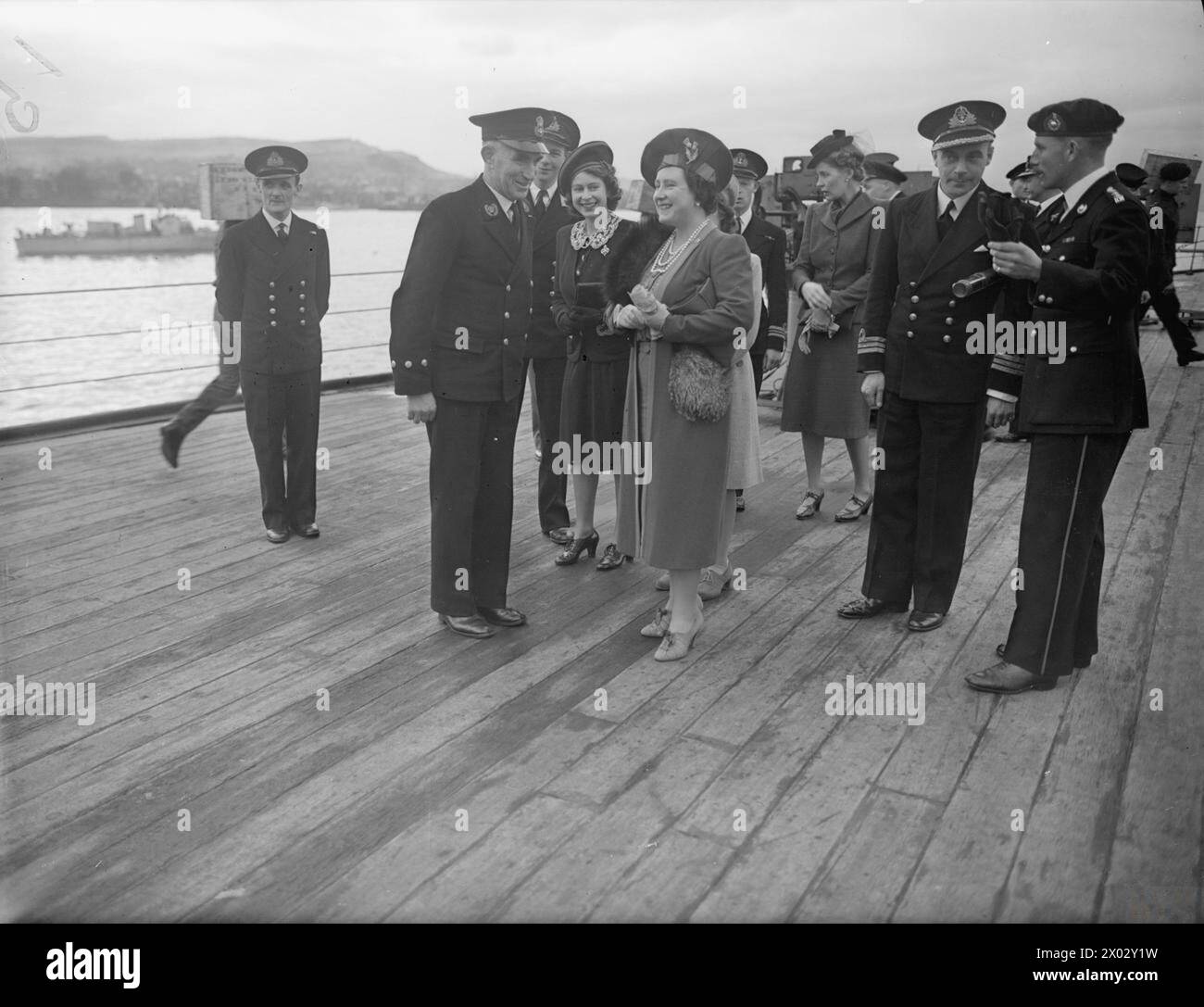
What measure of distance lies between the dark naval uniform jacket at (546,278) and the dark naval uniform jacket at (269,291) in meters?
0.99

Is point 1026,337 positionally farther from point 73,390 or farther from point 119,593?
point 73,390

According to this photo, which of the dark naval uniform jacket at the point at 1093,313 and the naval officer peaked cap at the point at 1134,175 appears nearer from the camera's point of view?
the dark naval uniform jacket at the point at 1093,313

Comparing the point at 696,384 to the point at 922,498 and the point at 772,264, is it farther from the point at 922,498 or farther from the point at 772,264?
the point at 772,264

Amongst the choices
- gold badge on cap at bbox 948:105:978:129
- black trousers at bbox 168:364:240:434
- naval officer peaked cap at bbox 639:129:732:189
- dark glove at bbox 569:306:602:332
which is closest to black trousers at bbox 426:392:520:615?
dark glove at bbox 569:306:602:332

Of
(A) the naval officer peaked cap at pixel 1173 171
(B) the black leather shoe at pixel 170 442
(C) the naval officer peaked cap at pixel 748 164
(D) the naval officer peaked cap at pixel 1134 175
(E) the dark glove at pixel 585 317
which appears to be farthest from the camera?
(A) the naval officer peaked cap at pixel 1173 171

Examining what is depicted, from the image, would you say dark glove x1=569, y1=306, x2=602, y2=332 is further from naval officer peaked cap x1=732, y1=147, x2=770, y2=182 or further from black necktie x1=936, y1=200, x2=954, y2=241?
naval officer peaked cap x1=732, y1=147, x2=770, y2=182

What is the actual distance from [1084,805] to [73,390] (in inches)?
703

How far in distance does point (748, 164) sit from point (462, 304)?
2159mm

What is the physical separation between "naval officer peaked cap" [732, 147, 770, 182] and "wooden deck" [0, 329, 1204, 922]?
5.72ft

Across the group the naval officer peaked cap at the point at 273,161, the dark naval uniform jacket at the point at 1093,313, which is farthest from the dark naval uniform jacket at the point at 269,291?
the dark naval uniform jacket at the point at 1093,313

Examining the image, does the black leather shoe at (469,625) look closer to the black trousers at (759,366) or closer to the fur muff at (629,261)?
the fur muff at (629,261)

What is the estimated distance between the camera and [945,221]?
3523 mm

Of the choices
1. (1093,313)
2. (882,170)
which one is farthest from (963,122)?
(882,170)

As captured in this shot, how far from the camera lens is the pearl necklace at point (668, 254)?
338 cm
